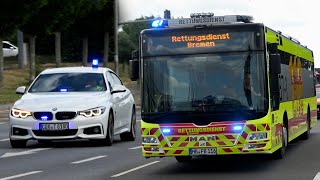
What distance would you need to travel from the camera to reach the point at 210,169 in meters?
13.6

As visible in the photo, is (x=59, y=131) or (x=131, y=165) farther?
(x=59, y=131)

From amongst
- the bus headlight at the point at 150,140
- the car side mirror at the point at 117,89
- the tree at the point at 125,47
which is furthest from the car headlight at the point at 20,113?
the tree at the point at 125,47

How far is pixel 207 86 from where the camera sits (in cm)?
1279

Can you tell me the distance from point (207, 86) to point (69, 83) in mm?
6545

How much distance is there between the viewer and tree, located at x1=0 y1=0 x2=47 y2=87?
41.3 metres

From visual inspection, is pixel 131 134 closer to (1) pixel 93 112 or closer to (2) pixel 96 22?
(1) pixel 93 112

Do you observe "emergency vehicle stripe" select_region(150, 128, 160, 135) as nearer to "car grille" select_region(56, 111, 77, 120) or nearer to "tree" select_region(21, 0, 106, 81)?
"car grille" select_region(56, 111, 77, 120)

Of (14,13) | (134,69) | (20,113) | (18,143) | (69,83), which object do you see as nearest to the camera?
(134,69)

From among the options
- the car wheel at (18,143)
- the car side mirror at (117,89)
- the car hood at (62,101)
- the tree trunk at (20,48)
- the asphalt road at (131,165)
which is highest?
the tree trunk at (20,48)

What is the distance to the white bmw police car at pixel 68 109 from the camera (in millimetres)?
17250

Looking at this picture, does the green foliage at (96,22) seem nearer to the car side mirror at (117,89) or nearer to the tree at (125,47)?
the tree at (125,47)

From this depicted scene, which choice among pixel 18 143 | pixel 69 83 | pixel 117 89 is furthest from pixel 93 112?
pixel 18 143

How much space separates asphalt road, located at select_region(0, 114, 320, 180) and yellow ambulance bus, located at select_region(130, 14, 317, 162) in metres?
0.47

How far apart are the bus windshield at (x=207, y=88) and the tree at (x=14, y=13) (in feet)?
95.9
